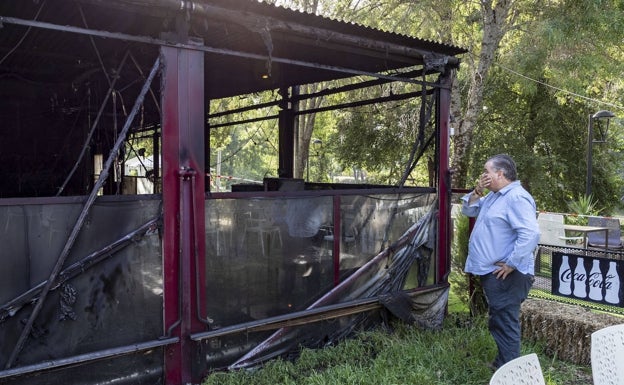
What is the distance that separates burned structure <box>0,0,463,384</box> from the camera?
3.43m

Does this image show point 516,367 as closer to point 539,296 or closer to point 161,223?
point 161,223

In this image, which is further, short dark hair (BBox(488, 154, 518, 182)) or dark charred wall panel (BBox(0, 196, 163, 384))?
short dark hair (BBox(488, 154, 518, 182))

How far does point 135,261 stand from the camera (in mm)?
3793

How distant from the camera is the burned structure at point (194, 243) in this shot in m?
3.43

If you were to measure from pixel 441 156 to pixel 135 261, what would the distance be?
376cm

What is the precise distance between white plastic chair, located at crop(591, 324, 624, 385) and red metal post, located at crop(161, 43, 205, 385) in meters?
2.83

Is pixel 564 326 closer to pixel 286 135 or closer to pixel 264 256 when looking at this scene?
pixel 264 256

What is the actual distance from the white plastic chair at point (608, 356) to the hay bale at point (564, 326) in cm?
222

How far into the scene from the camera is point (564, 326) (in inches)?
187

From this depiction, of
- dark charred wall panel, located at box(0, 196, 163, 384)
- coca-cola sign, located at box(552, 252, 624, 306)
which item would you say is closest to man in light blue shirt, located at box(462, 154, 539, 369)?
coca-cola sign, located at box(552, 252, 624, 306)

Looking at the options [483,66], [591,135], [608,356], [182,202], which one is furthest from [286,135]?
[591,135]

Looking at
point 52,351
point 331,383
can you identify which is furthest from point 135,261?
point 331,383

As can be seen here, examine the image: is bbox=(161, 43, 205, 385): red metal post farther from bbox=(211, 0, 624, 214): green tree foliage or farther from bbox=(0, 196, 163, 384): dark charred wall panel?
bbox=(211, 0, 624, 214): green tree foliage

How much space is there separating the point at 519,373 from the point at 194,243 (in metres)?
2.67
